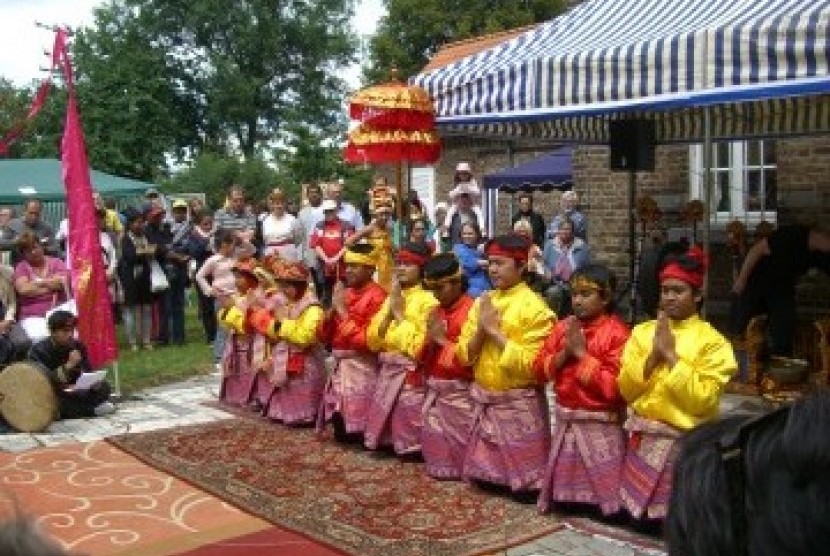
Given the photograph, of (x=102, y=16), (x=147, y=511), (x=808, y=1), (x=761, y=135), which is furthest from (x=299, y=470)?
(x=102, y=16)

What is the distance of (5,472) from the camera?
21.1 ft

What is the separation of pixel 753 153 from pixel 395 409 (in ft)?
16.7

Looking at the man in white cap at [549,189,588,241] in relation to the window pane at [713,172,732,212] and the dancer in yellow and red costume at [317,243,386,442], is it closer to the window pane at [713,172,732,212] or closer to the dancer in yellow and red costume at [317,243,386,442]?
the window pane at [713,172,732,212]

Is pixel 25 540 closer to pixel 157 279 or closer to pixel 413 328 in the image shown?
pixel 413 328

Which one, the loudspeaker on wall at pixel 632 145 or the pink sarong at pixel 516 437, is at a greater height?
the loudspeaker on wall at pixel 632 145

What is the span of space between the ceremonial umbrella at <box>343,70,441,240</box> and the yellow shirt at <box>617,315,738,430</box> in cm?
249

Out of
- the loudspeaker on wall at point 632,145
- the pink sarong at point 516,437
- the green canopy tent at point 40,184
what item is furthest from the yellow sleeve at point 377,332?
the green canopy tent at point 40,184

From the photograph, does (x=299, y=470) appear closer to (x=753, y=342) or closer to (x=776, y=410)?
(x=753, y=342)

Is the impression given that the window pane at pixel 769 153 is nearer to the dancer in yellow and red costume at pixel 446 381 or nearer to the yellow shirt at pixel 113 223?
the dancer in yellow and red costume at pixel 446 381

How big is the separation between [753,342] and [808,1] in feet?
10.4

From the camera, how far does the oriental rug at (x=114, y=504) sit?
16.9 ft

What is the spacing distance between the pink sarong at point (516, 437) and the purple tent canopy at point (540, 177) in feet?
29.1

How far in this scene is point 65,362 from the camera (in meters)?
7.98

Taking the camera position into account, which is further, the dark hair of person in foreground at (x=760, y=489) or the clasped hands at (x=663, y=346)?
the clasped hands at (x=663, y=346)
